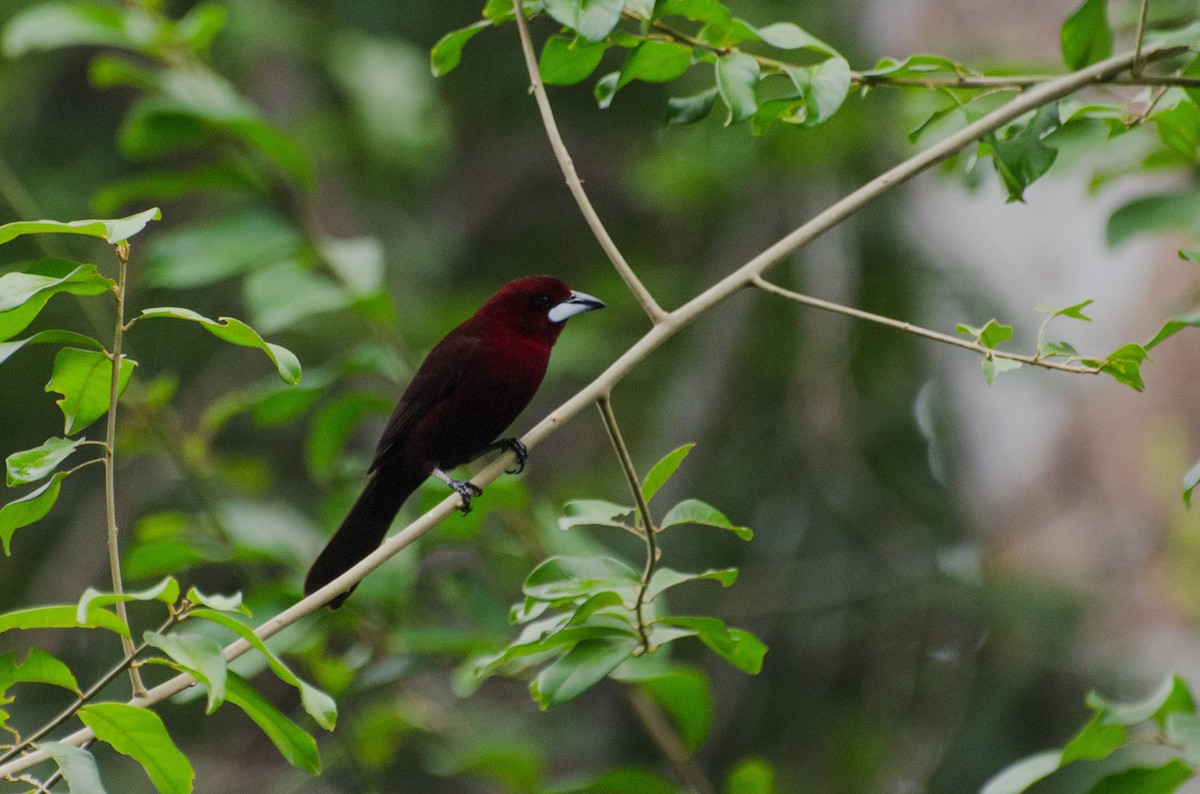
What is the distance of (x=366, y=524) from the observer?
318 cm

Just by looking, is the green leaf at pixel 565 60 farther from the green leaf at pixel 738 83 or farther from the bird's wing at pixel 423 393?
the bird's wing at pixel 423 393

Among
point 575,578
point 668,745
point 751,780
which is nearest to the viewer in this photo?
point 575,578

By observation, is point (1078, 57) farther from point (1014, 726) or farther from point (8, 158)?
point (8, 158)

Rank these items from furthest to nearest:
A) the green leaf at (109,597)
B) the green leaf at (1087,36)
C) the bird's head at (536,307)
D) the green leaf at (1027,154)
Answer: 1. the bird's head at (536,307)
2. the green leaf at (1087,36)
3. the green leaf at (1027,154)
4. the green leaf at (109,597)

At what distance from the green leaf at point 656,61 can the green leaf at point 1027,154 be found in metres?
0.54

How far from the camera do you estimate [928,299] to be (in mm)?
5523

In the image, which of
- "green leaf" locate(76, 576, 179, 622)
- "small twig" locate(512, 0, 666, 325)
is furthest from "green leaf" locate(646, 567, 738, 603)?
"green leaf" locate(76, 576, 179, 622)

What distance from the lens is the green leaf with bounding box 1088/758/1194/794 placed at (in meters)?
1.96

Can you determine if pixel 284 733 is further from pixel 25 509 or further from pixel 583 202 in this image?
pixel 583 202

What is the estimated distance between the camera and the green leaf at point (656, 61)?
7.07ft

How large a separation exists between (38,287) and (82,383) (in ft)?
0.95

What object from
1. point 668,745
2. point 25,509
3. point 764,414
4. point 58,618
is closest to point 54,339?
point 25,509

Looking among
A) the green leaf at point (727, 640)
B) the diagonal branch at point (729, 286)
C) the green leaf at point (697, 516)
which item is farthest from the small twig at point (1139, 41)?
the green leaf at point (727, 640)

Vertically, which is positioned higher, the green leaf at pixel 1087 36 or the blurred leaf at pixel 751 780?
the green leaf at pixel 1087 36
